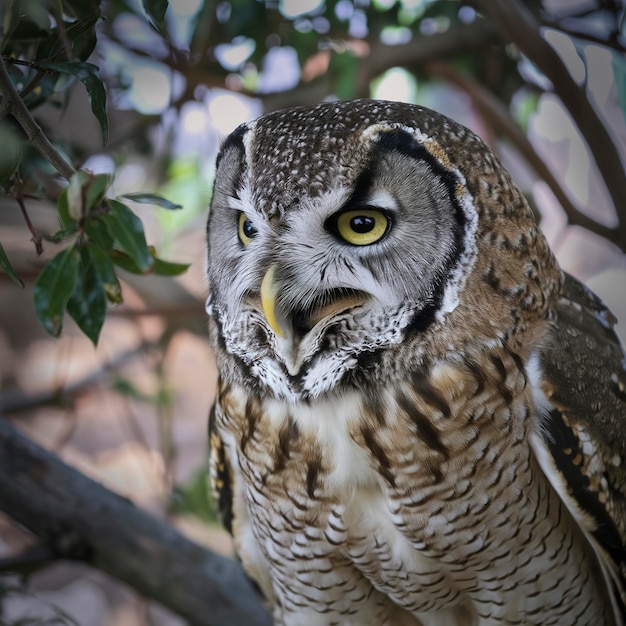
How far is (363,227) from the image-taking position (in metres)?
0.97

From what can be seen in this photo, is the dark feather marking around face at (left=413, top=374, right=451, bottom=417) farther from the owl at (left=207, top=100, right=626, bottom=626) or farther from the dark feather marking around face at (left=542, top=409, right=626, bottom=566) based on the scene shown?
the dark feather marking around face at (left=542, top=409, right=626, bottom=566)

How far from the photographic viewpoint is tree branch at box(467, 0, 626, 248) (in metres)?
1.35

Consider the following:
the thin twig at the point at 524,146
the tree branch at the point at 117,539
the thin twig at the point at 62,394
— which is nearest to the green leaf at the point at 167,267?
the tree branch at the point at 117,539

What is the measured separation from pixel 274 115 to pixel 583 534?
860 millimetres

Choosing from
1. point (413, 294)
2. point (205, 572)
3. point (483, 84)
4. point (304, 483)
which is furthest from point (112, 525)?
point (483, 84)

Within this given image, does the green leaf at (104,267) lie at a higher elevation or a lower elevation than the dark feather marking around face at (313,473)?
lower

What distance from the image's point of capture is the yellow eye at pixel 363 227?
37.9 inches

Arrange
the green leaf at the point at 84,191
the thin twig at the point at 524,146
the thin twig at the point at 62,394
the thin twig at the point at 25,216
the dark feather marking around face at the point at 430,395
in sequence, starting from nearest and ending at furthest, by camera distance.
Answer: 1. the green leaf at the point at 84,191
2. the thin twig at the point at 25,216
3. the dark feather marking around face at the point at 430,395
4. the thin twig at the point at 524,146
5. the thin twig at the point at 62,394

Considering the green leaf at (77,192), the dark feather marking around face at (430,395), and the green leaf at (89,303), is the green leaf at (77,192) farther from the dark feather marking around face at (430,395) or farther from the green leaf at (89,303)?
the dark feather marking around face at (430,395)

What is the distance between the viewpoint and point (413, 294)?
3.34 feet

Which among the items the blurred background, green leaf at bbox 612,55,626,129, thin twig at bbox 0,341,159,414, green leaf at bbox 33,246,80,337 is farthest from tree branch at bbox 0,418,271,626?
green leaf at bbox 612,55,626,129

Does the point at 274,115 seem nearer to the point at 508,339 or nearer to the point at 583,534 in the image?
the point at 508,339

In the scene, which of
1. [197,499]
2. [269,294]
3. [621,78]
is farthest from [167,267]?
[197,499]

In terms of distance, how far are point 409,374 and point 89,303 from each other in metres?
0.49
